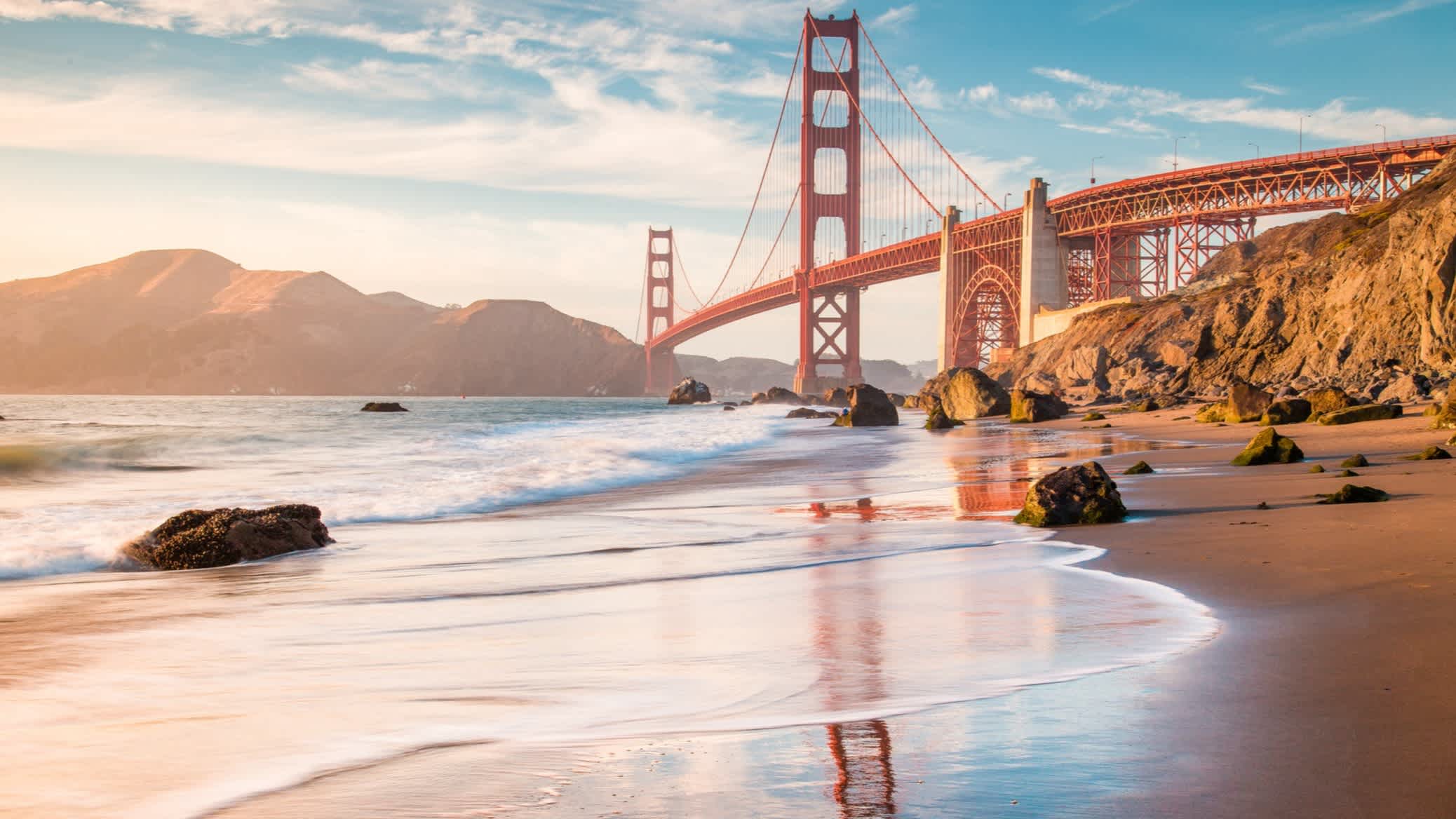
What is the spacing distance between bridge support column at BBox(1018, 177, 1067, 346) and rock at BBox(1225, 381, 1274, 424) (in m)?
36.3

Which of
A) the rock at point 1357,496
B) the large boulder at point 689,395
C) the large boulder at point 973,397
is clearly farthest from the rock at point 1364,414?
the large boulder at point 689,395

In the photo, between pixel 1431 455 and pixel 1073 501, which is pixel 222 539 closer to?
pixel 1073 501

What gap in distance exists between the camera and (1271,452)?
38.9ft

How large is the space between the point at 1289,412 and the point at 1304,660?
16734 millimetres

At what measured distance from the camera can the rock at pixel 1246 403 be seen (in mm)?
21234

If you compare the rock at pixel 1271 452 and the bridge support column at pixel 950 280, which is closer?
the rock at pixel 1271 452

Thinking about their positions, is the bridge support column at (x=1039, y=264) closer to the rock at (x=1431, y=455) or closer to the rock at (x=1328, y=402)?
the rock at (x=1328, y=402)

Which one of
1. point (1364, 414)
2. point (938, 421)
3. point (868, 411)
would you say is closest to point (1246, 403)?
point (1364, 414)

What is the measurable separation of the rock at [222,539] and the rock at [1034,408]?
83.6 ft

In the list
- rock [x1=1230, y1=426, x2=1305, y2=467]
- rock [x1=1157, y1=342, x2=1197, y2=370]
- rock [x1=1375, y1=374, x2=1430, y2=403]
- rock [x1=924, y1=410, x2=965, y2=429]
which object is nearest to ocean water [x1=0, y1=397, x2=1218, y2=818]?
rock [x1=1230, y1=426, x2=1305, y2=467]

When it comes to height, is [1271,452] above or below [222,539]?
above

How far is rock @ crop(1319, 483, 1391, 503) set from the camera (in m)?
7.96

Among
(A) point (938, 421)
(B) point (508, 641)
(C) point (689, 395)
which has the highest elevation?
(C) point (689, 395)

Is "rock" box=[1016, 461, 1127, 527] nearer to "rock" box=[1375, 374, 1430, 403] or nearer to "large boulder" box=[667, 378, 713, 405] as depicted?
"rock" box=[1375, 374, 1430, 403]
